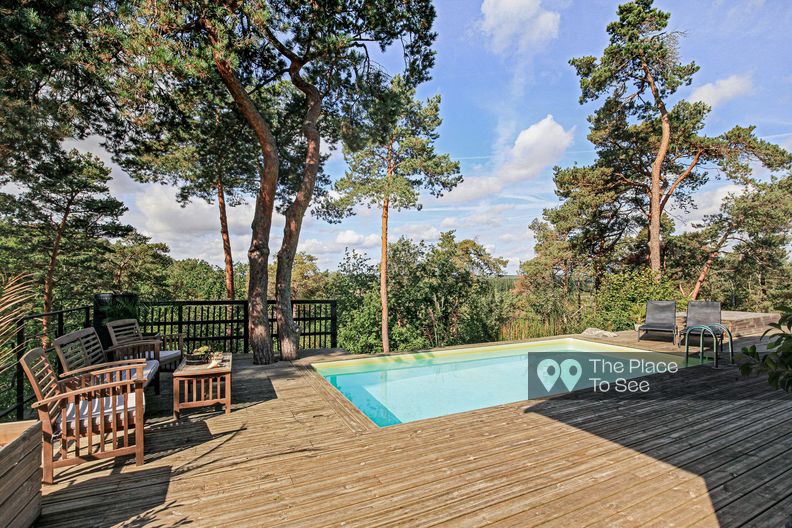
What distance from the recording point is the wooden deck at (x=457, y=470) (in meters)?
1.93

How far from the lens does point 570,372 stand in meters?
6.65

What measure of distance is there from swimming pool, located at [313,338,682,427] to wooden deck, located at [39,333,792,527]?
1378mm

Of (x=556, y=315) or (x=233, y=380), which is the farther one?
(x=556, y=315)

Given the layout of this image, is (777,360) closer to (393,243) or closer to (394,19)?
(394,19)

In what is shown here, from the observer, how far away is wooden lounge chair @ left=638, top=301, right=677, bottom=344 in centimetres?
673

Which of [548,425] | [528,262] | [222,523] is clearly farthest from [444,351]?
[528,262]

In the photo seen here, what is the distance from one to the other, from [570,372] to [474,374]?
1804 millimetres

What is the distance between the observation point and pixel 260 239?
5.84 metres

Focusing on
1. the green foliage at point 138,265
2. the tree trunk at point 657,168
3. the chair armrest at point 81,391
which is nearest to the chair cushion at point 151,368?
the chair armrest at point 81,391

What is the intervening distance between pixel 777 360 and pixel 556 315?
963 centimetres

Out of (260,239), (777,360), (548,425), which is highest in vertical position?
(260,239)

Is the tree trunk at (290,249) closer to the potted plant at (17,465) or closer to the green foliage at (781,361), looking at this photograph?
the potted plant at (17,465)

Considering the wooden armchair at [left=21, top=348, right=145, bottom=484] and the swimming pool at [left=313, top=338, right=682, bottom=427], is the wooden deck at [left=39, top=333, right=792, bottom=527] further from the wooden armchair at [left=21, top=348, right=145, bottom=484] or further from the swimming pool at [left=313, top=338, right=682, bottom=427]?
the swimming pool at [left=313, top=338, right=682, bottom=427]

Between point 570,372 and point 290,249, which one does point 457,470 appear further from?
point 570,372
